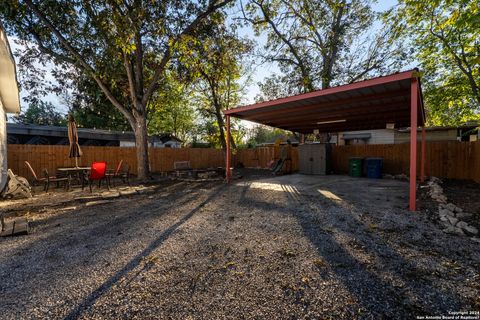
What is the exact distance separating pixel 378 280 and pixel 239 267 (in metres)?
1.45

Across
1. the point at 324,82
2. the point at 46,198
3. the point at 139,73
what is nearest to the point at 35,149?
the point at 46,198

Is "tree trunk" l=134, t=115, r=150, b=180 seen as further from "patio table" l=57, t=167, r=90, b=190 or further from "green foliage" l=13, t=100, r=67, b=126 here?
"green foliage" l=13, t=100, r=67, b=126

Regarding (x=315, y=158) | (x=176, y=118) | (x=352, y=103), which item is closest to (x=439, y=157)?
(x=315, y=158)

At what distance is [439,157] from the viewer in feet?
33.0

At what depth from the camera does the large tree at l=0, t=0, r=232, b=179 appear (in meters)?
6.35

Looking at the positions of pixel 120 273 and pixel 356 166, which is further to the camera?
pixel 356 166

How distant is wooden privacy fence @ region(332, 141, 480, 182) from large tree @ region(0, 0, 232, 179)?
11.5 m

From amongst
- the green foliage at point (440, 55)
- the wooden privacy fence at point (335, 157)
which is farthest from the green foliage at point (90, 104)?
the green foliage at point (440, 55)

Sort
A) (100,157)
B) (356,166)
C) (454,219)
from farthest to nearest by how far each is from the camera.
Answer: (356,166), (100,157), (454,219)

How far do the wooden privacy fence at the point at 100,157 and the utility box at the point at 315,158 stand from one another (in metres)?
7.80

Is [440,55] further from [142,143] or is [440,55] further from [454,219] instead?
[142,143]

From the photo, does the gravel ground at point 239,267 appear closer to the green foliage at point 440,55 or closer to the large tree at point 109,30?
the large tree at point 109,30

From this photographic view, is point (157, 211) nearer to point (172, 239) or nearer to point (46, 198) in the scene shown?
point (172, 239)

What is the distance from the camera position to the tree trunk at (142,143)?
9.18 m
